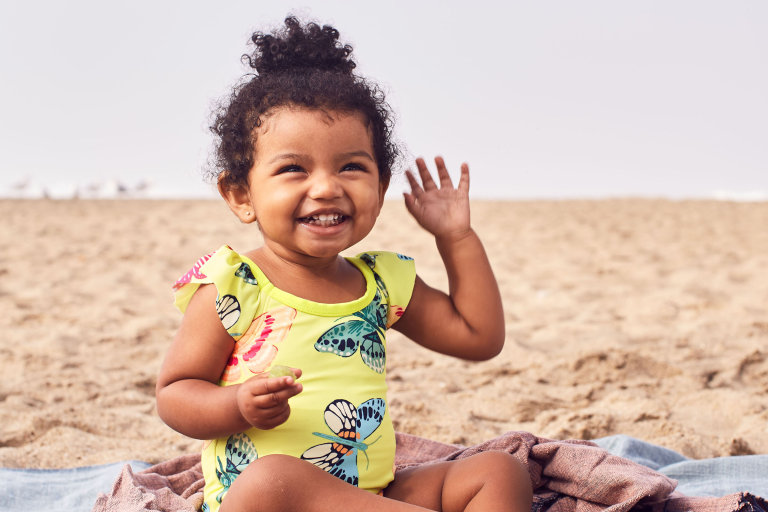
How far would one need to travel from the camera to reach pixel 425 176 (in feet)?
6.81

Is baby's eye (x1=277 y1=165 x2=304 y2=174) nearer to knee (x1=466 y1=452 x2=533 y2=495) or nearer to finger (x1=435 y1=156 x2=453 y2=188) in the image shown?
finger (x1=435 y1=156 x2=453 y2=188)

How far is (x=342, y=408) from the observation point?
5.55ft

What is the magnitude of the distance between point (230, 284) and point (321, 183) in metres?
0.29

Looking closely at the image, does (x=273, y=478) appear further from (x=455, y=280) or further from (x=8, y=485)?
(x=8, y=485)

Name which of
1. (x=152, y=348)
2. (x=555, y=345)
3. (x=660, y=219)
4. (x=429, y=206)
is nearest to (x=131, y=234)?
(x=152, y=348)

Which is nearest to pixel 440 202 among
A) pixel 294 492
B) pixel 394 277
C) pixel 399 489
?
pixel 394 277

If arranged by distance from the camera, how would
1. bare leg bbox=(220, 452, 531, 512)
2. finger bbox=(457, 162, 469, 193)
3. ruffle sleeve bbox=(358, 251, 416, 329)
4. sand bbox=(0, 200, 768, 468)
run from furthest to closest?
sand bbox=(0, 200, 768, 468) → finger bbox=(457, 162, 469, 193) → ruffle sleeve bbox=(358, 251, 416, 329) → bare leg bbox=(220, 452, 531, 512)

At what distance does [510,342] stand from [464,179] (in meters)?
2.47

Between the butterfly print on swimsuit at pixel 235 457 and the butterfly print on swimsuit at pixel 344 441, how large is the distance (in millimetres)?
121

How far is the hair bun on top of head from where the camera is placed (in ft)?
6.05

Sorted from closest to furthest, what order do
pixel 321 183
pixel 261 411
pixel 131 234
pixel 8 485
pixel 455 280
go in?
1. pixel 261 411
2. pixel 321 183
3. pixel 455 280
4. pixel 8 485
5. pixel 131 234

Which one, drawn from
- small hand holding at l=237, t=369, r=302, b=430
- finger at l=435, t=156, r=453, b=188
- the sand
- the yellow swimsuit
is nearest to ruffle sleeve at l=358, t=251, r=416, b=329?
the yellow swimsuit

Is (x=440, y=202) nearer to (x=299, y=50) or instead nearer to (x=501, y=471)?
(x=299, y=50)

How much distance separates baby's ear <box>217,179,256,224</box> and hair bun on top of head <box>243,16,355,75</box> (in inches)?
11.1
